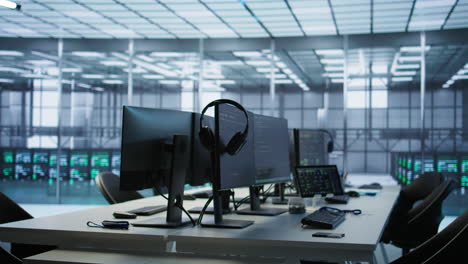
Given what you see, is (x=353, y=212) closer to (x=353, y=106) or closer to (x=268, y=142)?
(x=268, y=142)

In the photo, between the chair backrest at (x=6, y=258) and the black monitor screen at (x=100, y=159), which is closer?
the chair backrest at (x=6, y=258)

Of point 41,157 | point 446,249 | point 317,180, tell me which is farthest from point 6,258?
point 41,157

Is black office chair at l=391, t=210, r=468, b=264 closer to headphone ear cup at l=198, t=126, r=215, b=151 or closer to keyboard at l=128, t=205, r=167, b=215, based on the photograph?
headphone ear cup at l=198, t=126, r=215, b=151

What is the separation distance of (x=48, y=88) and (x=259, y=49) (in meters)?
4.42

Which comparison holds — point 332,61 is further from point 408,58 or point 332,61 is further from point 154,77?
point 154,77

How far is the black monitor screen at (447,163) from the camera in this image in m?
9.40

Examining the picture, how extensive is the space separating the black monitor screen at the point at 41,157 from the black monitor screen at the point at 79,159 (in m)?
0.53

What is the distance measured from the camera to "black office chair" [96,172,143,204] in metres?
4.32

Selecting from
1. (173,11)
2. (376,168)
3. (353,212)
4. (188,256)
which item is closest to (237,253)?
(188,256)

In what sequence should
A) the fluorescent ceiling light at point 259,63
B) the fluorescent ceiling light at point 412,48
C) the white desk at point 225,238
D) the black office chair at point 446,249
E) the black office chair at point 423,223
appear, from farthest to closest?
1. the fluorescent ceiling light at point 259,63
2. the fluorescent ceiling light at point 412,48
3. the black office chair at point 423,223
4. the white desk at point 225,238
5. the black office chair at point 446,249

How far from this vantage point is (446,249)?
214 centimetres

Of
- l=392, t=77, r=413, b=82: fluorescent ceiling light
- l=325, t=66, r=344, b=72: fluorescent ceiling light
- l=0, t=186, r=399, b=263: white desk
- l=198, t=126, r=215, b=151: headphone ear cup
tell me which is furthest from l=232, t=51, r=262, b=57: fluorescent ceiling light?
l=198, t=126, r=215, b=151: headphone ear cup

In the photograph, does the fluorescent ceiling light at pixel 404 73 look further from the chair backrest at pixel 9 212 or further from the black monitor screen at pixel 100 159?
the chair backrest at pixel 9 212

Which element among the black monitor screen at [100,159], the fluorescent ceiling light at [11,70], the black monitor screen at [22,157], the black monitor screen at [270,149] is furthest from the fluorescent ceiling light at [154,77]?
the black monitor screen at [270,149]
